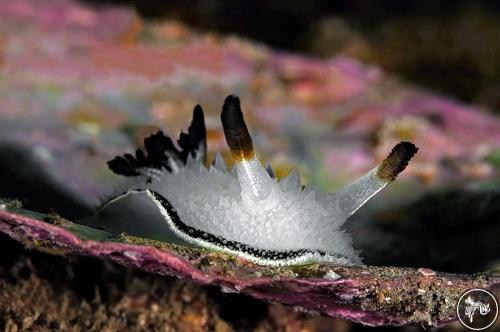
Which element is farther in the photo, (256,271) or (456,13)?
(456,13)

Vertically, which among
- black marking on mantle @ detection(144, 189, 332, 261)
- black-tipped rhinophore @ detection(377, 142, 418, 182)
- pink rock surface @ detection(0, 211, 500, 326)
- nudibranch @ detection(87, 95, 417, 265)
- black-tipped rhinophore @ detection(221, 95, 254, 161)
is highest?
black-tipped rhinophore @ detection(377, 142, 418, 182)

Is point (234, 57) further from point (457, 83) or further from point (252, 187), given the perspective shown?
point (252, 187)

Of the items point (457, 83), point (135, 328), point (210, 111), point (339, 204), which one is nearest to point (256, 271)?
point (339, 204)

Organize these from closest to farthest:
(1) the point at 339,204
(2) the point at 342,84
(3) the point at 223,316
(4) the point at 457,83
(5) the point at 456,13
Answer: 1. (1) the point at 339,204
2. (3) the point at 223,316
3. (2) the point at 342,84
4. (4) the point at 457,83
5. (5) the point at 456,13

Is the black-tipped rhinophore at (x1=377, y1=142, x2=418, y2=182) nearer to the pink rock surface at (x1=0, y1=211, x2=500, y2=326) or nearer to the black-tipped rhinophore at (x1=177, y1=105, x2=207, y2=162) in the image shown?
the pink rock surface at (x1=0, y1=211, x2=500, y2=326)

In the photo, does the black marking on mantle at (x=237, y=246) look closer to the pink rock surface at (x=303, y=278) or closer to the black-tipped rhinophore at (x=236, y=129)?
the pink rock surface at (x=303, y=278)

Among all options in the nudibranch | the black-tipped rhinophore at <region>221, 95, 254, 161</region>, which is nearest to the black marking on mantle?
the nudibranch

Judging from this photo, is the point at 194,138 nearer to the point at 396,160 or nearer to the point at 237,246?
the point at 237,246
